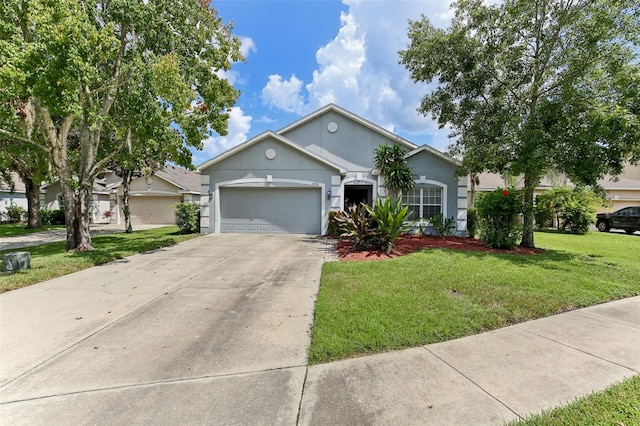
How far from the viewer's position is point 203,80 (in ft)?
36.5

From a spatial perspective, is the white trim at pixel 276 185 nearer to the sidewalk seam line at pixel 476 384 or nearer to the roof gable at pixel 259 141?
the roof gable at pixel 259 141

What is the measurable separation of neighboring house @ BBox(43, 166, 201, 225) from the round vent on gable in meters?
10.6

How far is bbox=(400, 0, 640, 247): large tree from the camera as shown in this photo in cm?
814

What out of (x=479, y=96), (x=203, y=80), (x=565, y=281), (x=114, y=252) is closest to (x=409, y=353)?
(x=565, y=281)

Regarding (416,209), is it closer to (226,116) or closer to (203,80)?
(226,116)

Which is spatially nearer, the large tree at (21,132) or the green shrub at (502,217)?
the large tree at (21,132)

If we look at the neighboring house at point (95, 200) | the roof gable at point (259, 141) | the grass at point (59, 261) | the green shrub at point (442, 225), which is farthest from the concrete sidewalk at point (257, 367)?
the neighboring house at point (95, 200)

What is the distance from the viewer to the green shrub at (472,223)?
557 inches

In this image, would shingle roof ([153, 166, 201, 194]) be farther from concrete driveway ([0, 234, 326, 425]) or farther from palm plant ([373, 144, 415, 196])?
concrete driveway ([0, 234, 326, 425])

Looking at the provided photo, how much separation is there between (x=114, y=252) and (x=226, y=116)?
650cm

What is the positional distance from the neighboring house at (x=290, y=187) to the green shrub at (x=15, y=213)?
1904cm

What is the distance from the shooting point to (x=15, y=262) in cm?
697

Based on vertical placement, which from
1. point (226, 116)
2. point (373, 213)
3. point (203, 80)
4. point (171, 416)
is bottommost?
point (171, 416)

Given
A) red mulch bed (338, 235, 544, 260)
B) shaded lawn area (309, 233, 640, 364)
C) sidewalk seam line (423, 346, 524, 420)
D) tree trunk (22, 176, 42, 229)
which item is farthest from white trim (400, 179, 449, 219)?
tree trunk (22, 176, 42, 229)
